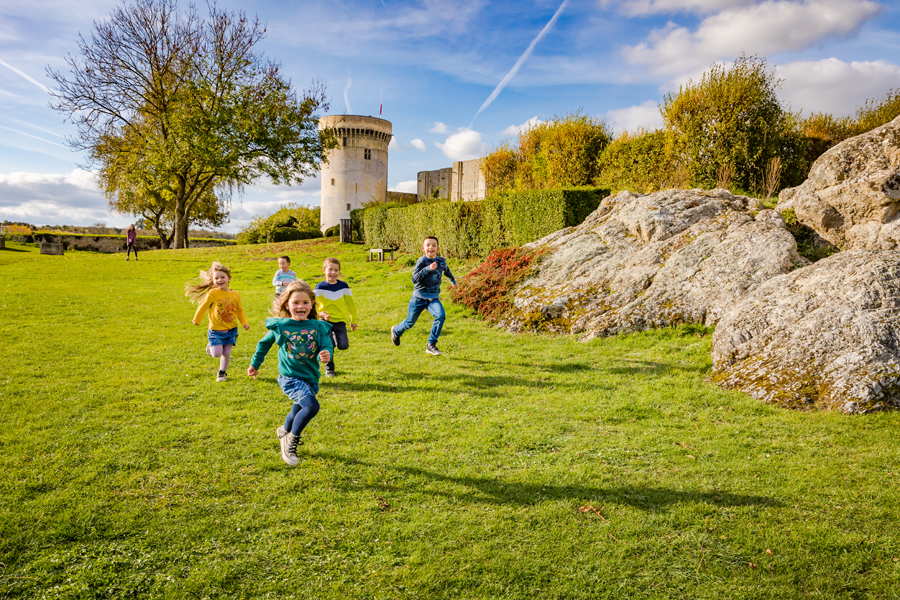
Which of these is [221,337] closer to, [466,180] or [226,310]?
[226,310]

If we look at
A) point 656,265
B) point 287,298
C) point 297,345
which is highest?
point 656,265

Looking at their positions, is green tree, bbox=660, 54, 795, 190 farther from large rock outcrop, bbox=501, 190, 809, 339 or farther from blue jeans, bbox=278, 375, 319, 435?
blue jeans, bbox=278, 375, 319, 435

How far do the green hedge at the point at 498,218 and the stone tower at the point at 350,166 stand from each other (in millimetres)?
23042

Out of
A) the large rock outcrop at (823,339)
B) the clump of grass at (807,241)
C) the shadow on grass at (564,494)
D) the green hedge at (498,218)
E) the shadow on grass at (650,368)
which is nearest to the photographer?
the shadow on grass at (564,494)

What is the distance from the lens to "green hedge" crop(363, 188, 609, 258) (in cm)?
1739

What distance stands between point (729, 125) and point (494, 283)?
12.4 m

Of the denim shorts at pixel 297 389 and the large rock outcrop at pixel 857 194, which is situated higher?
the large rock outcrop at pixel 857 194

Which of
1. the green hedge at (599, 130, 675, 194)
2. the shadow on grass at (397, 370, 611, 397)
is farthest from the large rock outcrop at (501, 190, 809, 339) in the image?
the green hedge at (599, 130, 675, 194)

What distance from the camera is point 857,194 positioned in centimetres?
1048

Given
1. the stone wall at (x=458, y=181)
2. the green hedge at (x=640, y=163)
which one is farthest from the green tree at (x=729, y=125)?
the stone wall at (x=458, y=181)

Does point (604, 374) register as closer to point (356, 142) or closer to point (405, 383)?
point (405, 383)

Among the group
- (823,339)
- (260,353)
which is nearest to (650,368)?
(823,339)

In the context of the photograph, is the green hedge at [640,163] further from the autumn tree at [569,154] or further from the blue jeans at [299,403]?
the blue jeans at [299,403]

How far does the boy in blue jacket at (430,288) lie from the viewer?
9.49 metres
